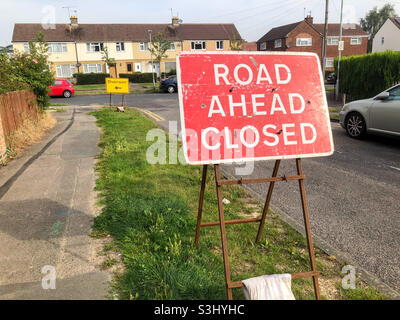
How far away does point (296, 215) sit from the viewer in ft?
14.9

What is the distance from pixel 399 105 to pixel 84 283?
8.10m

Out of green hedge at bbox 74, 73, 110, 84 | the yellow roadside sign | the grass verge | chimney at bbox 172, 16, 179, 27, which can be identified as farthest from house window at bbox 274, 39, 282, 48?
the grass verge

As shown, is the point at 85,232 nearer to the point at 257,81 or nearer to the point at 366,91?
the point at 257,81

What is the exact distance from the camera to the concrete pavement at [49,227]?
2.96 metres

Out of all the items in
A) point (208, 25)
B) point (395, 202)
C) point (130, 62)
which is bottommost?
point (395, 202)

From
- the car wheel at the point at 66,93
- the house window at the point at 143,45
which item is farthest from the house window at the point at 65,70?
the car wheel at the point at 66,93

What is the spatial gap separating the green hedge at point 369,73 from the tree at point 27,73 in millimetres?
13856

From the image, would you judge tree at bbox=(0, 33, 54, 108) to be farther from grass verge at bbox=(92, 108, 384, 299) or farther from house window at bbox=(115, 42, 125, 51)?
house window at bbox=(115, 42, 125, 51)

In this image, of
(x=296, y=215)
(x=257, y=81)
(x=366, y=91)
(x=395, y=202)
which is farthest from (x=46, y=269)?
(x=366, y=91)

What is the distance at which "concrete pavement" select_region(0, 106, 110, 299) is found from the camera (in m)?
2.96

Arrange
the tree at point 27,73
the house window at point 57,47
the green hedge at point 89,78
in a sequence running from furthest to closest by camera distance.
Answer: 1. the house window at point 57,47
2. the green hedge at point 89,78
3. the tree at point 27,73

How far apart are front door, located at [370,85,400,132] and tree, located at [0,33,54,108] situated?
9872mm

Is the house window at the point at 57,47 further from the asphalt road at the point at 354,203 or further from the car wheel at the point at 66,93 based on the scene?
the asphalt road at the point at 354,203

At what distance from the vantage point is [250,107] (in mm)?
2809
